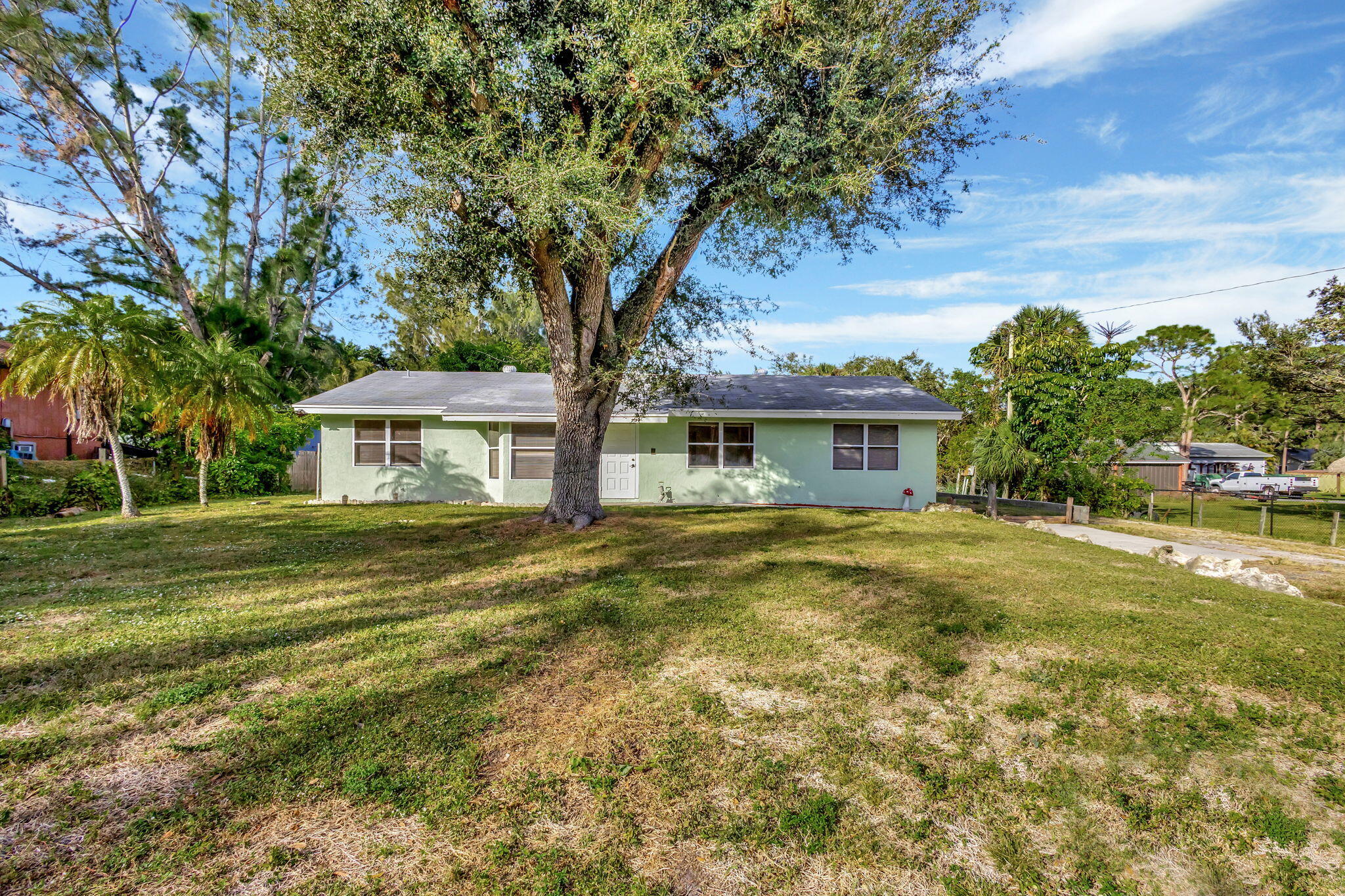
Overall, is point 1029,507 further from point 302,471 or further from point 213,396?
point 302,471

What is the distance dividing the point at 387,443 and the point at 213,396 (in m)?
3.60

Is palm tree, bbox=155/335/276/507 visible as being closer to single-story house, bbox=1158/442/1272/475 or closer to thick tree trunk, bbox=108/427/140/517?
thick tree trunk, bbox=108/427/140/517

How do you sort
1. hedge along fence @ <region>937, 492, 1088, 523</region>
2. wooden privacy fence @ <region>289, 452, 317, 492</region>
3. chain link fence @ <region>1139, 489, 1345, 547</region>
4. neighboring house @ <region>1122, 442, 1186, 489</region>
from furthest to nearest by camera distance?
neighboring house @ <region>1122, 442, 1186, 489</region>
wooden privacy fence @ <region>289, 452, 317, 492</region>
chain link fence @ <region>1139, 489, 1345, 547</region>
hedge along fence @ <region>937, 492, 1088, 523</region>

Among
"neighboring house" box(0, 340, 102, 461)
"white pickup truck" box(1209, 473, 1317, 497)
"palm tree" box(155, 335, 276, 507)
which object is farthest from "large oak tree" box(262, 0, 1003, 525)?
"white pickup truck" box(1209, 473, 1317, 497)

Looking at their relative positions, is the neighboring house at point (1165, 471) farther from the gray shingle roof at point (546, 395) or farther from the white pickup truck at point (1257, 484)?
the gray shingle roof at point (546, 395)

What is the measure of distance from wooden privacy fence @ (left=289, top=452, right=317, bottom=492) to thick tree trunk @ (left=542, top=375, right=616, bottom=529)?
12.2m

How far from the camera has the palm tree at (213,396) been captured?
1241 centimetres

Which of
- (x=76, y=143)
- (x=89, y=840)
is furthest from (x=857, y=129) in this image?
(x=76, y=143)

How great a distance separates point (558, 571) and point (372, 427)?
31.3ft

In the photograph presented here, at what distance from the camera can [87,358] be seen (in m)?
10.3

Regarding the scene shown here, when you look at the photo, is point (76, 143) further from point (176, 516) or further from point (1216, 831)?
point (1216, 831)

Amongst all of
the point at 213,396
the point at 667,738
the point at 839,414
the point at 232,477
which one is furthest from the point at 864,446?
the point at 232,477

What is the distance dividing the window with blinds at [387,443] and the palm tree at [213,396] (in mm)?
2155

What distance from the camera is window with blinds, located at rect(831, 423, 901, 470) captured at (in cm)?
1452
